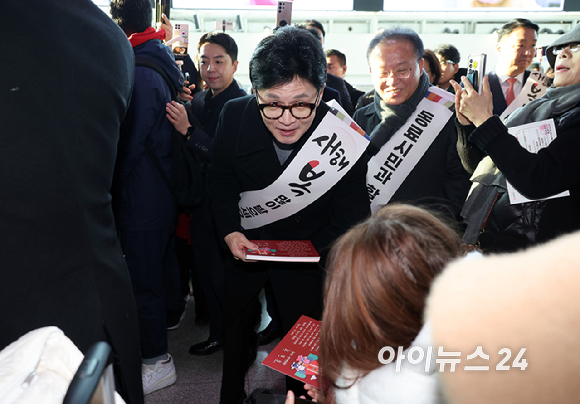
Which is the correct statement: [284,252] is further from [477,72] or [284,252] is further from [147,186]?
[477,72]

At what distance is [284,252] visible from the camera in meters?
1.37

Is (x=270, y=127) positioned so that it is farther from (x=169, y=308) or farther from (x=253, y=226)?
(x=169, y=308)

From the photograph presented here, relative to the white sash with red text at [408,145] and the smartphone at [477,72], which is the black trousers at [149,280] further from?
the smartphone at [477,72]

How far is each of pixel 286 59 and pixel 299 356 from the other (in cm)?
84

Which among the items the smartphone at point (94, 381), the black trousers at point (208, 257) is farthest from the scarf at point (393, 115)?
the smartphone at point (94, 381)

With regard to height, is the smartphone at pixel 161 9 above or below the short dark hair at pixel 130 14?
above

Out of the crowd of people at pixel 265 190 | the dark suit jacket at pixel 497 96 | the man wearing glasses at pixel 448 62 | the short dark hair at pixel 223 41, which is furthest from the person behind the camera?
the man wearing glasses at pixel 448 62

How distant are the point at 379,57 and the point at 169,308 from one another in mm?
1830

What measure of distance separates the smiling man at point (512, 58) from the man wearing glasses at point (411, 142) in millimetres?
994

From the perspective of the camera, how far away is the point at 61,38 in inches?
32.3

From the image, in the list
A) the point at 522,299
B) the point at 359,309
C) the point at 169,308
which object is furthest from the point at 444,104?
the point at 169,308

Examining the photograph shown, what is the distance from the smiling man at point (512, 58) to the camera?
8.51 feet

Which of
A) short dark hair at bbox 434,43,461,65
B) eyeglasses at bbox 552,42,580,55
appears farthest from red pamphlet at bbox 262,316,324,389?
short dark hair at bbox 434,43,461,65

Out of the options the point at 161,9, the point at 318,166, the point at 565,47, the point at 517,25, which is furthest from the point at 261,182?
the point at 517,25
